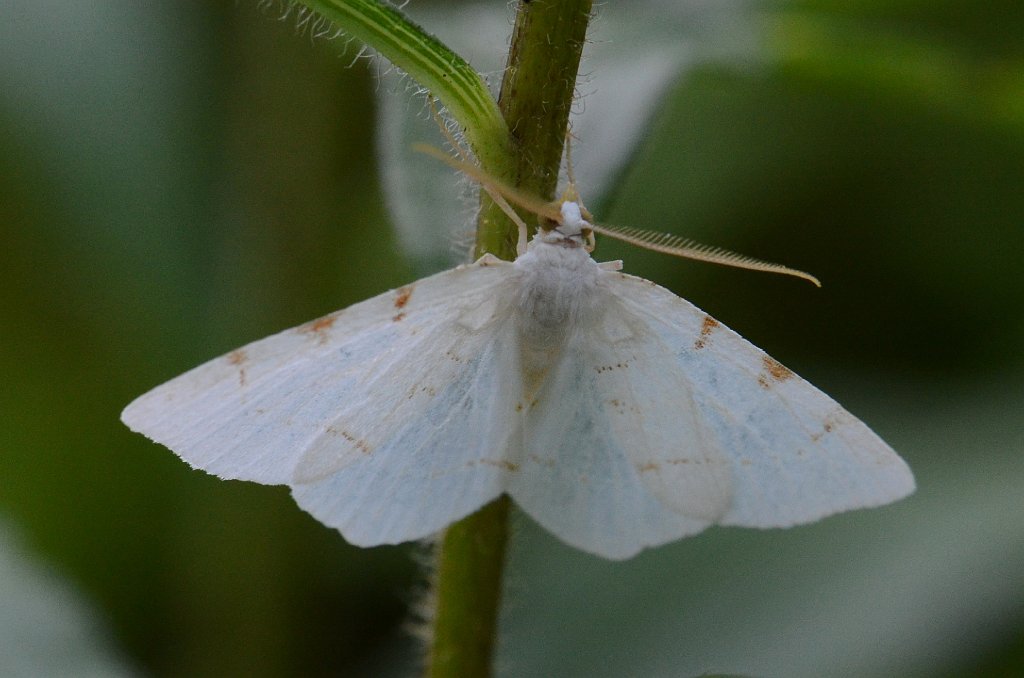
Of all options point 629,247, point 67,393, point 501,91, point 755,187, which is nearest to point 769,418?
point 501,91

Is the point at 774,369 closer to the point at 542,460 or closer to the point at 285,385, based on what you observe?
the point at 542,460

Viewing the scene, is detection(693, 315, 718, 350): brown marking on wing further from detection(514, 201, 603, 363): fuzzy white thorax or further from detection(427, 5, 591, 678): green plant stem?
detection(427, 5, 591, 678): green plant stem

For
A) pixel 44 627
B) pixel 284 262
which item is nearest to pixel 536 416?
pixel 44 627

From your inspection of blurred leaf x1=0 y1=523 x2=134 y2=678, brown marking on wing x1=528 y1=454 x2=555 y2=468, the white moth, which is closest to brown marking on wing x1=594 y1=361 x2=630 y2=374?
the white moth

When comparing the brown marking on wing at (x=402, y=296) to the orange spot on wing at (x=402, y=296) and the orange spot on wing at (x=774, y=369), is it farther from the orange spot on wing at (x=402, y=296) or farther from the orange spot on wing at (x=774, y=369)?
the orange spot on wing at (x=774, y=369)

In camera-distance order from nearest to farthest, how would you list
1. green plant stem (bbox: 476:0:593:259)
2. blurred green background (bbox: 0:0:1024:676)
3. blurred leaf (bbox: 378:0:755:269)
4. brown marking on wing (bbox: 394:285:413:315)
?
green plant stem (bbox: 476:0:593:259) → brown marking on wing (bbox: 394:285:413:315) → blurred leaf (bbox: 378:0:755:269) → blurred green background (bbox: 0:0:1024:676)

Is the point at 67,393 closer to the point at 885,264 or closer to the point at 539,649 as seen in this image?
the point at 539,649
